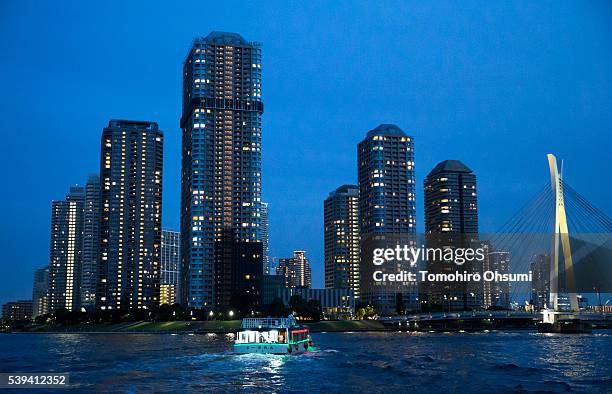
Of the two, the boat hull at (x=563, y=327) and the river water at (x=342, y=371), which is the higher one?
the river water at (x=342, y=371)

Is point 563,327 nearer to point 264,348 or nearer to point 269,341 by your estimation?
point 269,341

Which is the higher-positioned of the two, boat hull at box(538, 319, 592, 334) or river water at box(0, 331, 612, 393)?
river water at box(0, 331, 612, 393)

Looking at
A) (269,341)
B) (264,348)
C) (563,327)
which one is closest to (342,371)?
(264,348)

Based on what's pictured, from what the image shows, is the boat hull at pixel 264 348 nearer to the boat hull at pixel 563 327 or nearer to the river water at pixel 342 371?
the river water at pixel 342 371

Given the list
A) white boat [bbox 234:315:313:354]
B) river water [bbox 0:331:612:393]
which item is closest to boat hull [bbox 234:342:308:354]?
white boat [bbox 234:315:313:354]

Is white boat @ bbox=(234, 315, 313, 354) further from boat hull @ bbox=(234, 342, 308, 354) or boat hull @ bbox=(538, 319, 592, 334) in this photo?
boat hull @ bbox=(538, 319, 592, 334)

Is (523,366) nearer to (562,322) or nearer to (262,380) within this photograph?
(262,380)

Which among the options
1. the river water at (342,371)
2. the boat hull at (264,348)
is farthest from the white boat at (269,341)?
the river water at (342,371)

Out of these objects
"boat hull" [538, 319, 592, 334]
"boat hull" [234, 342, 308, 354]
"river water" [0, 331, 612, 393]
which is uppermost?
"boat hull" [234, 342, 308, 354]

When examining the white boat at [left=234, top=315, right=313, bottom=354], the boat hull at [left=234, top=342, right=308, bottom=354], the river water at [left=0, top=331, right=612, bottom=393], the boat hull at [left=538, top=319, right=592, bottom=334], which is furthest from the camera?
the boat hull at [left=538, top=319, right=592, bottom=334]

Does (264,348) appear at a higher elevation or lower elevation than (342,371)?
higher

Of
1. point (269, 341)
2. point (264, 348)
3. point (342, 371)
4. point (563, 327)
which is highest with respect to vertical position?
point (269, 341)

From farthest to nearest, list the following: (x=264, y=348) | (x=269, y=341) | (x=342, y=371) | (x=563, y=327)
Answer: (x=563, y=327)
(x=269, y=341)
(x=264, y=348)
(x=342, y=371)

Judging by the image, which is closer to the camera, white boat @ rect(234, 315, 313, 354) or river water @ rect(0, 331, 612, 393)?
river water @ rect(0, 331, 612, 393)
